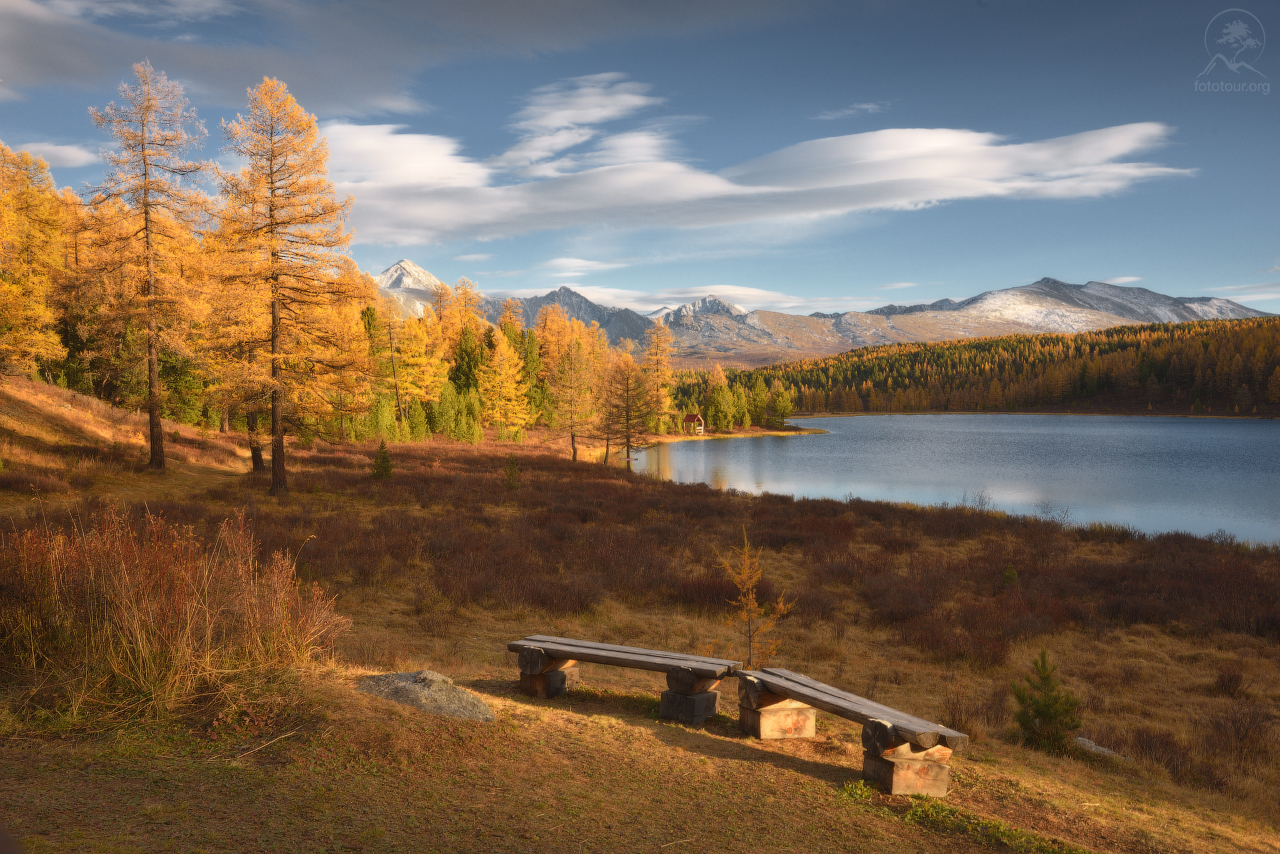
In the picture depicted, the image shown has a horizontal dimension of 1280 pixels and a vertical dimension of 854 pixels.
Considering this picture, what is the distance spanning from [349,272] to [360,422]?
21.4 m

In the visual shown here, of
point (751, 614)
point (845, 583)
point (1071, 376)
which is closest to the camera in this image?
point (751, 614)

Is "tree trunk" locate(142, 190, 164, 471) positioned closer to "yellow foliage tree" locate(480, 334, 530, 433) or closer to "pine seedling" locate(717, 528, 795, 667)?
"pine seedling" locate(717, 528, 795, 667)

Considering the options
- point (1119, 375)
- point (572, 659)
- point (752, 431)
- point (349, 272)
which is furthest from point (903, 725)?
point (1119, 375)

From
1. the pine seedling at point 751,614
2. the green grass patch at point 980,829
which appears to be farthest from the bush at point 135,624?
the green grass patch at point 980,829

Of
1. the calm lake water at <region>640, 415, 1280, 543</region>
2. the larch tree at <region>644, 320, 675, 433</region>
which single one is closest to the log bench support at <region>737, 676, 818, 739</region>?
the calm lake water at <region>640, 415, 1280, 543</region>

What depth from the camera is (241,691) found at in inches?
194

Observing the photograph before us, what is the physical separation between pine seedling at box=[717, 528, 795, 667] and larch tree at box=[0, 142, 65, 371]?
95.0 ft

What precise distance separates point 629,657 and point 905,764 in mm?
2551

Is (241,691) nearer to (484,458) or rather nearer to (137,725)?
(137,725)

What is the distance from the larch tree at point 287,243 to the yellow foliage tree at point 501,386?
3289 cm

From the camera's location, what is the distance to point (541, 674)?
21.9ft

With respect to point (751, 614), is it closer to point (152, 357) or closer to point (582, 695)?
point (582, 695)

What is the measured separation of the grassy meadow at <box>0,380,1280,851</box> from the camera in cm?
396

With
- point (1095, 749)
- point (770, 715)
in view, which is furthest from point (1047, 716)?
point (770, 715)
